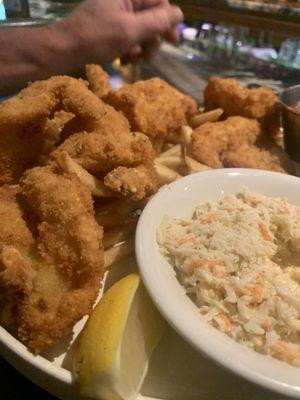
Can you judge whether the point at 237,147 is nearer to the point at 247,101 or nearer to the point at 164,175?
the point at 247,101

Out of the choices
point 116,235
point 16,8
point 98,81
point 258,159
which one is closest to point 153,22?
point 98,81

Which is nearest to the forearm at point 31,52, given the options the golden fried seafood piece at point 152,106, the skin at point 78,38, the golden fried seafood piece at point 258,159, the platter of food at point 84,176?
the skin at point 78,38

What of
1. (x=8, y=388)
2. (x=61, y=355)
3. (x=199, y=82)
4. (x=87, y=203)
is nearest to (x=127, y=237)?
(x=87, y=203)

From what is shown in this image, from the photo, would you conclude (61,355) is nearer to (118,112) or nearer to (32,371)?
(32,371)

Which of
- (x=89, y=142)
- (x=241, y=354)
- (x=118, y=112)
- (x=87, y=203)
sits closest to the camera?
(x=241, y=354)

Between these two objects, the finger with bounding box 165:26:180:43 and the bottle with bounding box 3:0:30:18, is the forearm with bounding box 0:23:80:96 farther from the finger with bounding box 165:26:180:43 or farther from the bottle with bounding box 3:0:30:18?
the bottle with bounding box 3:0:30:18

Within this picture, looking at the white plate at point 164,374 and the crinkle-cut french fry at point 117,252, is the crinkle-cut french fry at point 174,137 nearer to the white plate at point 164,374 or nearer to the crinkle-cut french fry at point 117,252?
the crinkle-cut french fry at point 117,252
